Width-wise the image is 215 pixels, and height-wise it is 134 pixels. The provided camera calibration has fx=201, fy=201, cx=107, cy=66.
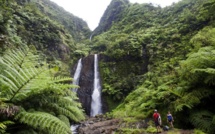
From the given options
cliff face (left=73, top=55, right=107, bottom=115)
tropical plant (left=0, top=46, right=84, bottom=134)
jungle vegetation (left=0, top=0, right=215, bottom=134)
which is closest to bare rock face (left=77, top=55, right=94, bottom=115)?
cliff face (left=73, top=55, right=107, bottom=115)

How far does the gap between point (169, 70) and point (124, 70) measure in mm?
7886

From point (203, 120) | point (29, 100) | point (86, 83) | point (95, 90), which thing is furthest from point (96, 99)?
point (29, 100)

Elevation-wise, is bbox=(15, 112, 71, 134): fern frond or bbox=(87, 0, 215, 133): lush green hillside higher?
bbox=(87, 0, 215, 133): lush green hillside

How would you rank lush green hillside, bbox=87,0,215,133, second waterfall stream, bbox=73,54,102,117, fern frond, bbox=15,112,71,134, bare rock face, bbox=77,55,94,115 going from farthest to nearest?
bare rock face, bbox=77,55,94,115 → second waterfall stream, bbox=73,54,102,117 → lush green hillside, bbox=87,0,215,133 → fern frond, bbox=15,112,71,134

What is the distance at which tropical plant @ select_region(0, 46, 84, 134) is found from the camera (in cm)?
216

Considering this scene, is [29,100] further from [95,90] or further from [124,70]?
[124,70]

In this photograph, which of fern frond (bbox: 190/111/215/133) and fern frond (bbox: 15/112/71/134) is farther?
fern frond (bbox: 190/111/215/133)

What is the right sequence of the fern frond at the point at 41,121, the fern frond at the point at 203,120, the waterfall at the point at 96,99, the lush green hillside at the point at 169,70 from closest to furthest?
the fern frond at the point at 41,121 < the fern frond at the point at 203,120 < the lush green hillside at the point at 169,70 < the waterfall at the point at 96,99

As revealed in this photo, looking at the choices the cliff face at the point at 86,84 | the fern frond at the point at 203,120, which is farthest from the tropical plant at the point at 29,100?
the cliff face at the point at 86,84

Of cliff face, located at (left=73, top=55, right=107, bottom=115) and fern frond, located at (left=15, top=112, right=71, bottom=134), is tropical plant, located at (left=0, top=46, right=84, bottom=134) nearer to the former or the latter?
fern frond, located at (left=15, top=112, right=71, bottom=134)

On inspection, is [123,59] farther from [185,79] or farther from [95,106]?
[185,79]

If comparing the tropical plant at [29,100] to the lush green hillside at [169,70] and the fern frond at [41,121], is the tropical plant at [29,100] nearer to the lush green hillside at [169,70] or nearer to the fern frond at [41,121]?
the fern frond at [41,121]

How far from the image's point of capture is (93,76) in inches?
948

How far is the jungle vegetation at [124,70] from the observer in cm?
239
